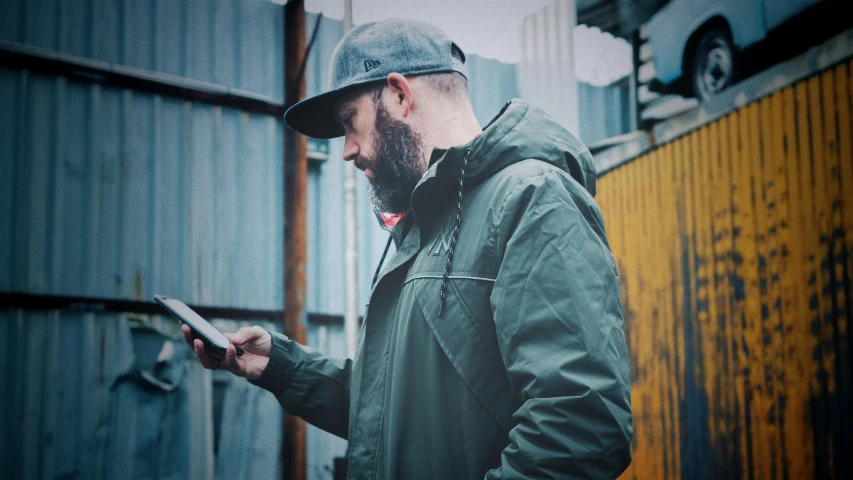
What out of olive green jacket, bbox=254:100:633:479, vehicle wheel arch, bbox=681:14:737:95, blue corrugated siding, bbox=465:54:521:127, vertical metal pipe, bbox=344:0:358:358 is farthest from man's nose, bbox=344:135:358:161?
blue corrugated siding, bbox=465:54:521:127

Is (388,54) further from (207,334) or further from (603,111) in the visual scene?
(603,111)

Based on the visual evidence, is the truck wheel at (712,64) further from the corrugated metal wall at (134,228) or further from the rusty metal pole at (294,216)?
the corrugated metal wall at (134,228)

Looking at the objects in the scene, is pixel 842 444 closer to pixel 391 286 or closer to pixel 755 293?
pixel 755 293

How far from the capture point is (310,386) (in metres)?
2.65

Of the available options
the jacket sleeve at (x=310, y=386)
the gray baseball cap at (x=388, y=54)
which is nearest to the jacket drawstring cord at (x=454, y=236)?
the gray baseball cap at (x=388, y=54)

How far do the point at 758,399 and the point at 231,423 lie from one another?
5.05 metres

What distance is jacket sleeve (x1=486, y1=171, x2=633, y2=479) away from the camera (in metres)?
1.51

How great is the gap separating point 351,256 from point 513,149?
5.73 metres

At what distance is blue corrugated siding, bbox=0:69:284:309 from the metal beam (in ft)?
0.27

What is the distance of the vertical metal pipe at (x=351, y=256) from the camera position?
7.47 meters

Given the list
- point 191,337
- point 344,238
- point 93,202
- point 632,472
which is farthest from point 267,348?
point 632,472

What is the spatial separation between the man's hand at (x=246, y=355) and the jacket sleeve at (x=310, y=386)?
0.03m

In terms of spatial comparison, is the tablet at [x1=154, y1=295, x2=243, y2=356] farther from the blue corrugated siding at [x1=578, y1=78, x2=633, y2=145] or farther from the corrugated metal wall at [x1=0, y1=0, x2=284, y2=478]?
the blue corrugated siding at [x1=578, y1=78, x2=633, y2=145]

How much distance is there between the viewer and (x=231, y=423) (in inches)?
282
